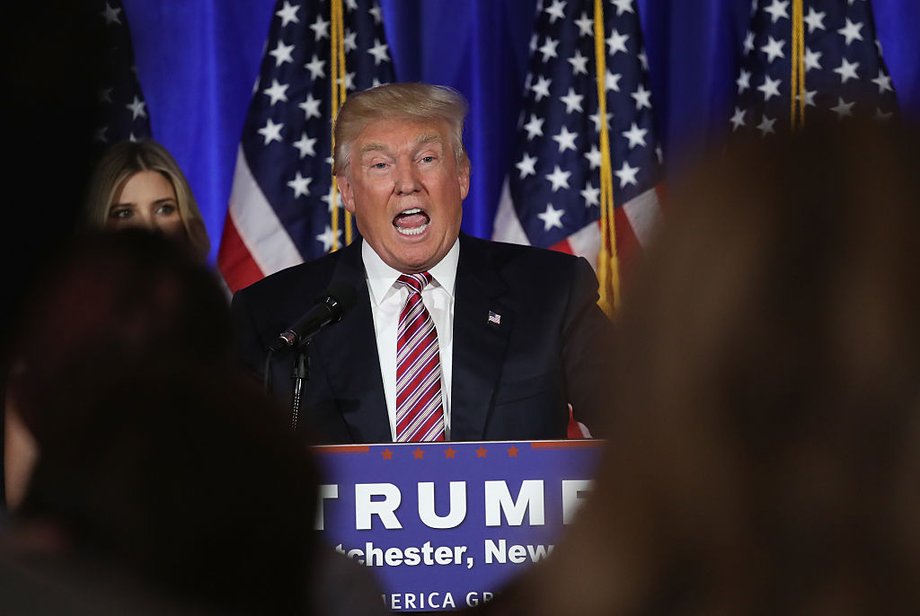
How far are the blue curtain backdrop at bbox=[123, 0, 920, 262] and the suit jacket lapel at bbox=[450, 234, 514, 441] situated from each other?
56.6 inches

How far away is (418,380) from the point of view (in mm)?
2996

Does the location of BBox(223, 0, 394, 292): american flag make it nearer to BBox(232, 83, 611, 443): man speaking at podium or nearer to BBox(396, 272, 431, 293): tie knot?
BBox(232, 83, 611, 443): man speaking at podium

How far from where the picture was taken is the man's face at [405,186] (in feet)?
11.2

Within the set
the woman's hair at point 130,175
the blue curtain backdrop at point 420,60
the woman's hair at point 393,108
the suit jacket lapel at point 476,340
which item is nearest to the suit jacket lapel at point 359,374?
the suit jacket lapel at point 476,340

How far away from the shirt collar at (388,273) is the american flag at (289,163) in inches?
50.3

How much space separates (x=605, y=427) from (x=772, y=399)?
0.29ft

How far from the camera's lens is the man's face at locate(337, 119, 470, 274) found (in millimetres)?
3428

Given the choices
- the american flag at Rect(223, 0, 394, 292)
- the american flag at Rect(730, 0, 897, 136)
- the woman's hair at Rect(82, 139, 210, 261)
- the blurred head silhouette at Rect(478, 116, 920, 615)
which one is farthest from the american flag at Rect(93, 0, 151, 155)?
the blurred head silhouette at Rect(478, 116, 920, 615)

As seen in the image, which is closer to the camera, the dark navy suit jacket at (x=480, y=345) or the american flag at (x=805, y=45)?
the dark navy suit jacket at (x=480, y=345)

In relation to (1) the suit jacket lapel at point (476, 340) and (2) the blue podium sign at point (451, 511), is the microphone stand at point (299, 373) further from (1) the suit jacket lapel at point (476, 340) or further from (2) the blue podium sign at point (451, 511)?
(1) the suit jacket lapel at point (476, 340)

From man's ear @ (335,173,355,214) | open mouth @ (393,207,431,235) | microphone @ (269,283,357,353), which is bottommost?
microphone @ (269,283,357,353)

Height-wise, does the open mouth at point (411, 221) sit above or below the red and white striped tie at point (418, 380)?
above

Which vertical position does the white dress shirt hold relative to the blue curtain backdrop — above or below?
below

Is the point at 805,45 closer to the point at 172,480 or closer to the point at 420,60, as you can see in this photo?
the point at 420,60
